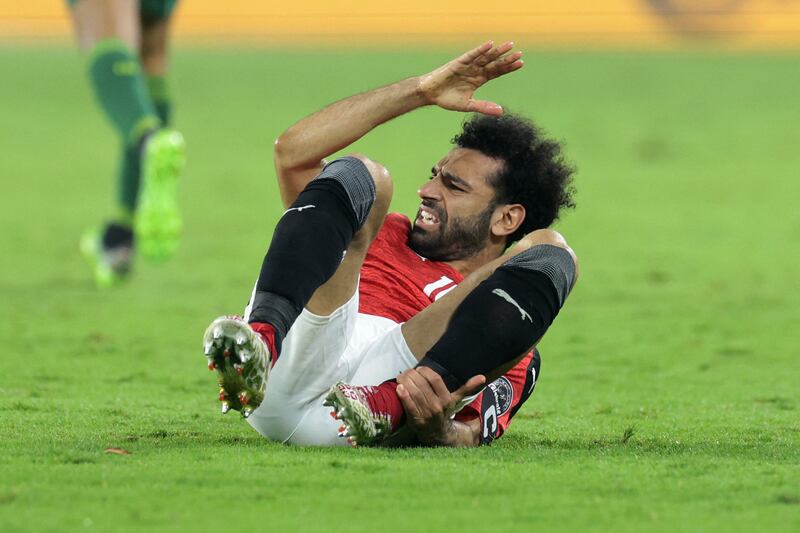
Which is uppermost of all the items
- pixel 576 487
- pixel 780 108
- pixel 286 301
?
pixel 286 301

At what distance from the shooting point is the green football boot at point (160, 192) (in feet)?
18.9

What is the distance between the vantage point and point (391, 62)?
18.7 metres

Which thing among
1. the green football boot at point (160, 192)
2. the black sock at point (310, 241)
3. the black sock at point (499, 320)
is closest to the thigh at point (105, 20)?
the green football boot at point (160, 192)

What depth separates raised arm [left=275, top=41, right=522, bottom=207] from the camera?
3.60m

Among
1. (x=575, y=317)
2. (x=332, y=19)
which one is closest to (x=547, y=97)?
(x=332, y=19)

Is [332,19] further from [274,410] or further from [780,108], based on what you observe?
[274,410]

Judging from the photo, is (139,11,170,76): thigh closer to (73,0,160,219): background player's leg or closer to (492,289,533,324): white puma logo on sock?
(73,0,160,219): background player's leg

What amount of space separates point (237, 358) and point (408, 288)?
936 mm

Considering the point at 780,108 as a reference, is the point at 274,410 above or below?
above

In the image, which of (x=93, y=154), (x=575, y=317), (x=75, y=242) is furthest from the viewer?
(x=93, y=154)

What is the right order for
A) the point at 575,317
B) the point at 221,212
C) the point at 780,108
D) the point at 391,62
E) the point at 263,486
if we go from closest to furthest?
the point at 263,486, the point at 575,317, the point at 221,212, the point at 780,108, the point at 391,62

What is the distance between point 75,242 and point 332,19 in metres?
13.5

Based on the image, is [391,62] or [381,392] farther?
[391,62]

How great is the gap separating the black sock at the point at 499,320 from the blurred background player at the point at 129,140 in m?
2.70
